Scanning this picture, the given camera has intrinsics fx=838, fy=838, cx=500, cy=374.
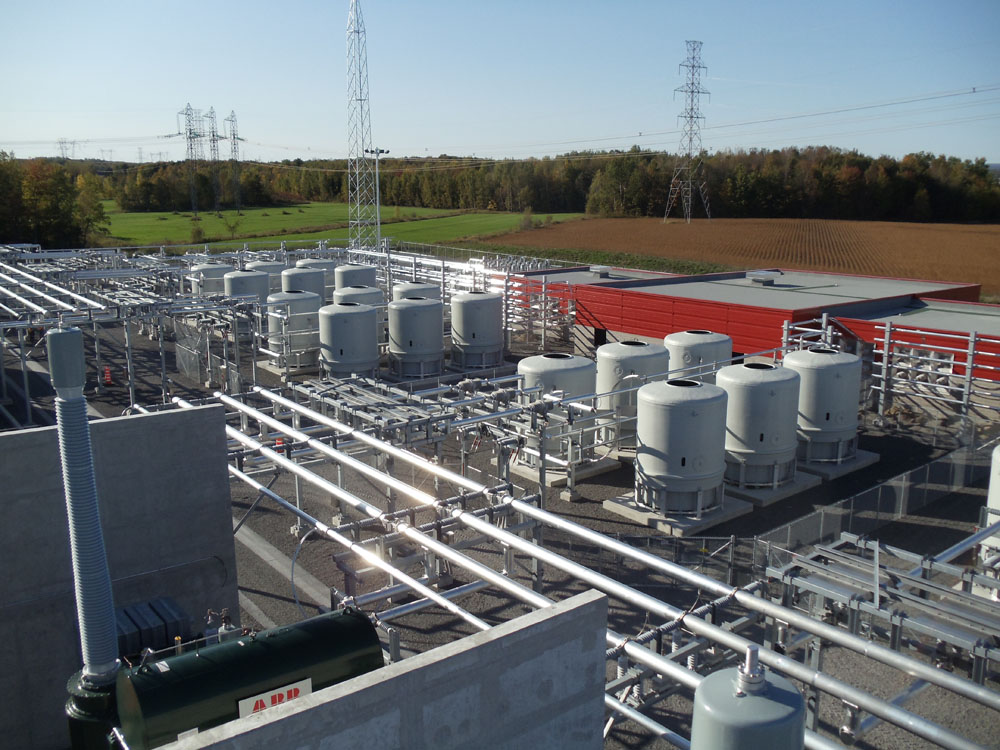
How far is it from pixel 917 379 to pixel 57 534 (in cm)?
2319

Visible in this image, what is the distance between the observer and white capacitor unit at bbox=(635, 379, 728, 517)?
17219 mm

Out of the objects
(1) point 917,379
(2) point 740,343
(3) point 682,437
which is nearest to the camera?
(3) point 682,437

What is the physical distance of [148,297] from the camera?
2819cm

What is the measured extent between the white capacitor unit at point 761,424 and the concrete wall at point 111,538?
38.8ft

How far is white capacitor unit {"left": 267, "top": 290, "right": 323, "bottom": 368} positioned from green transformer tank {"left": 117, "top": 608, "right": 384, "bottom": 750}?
22264mm

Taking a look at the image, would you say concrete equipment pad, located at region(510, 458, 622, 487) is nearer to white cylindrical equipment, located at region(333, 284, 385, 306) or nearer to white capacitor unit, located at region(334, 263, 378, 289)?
white cylindrical equipment, located at region(333, 284, 385, 306)

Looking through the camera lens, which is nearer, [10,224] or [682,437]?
[682,437]

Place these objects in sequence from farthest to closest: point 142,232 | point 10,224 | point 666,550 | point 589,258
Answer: point 142,232 < point 589,258 < point 10,224 < point 666,550

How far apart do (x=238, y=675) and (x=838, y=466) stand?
16.9 metres

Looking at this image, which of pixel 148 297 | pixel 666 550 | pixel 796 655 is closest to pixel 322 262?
pixel 148 297

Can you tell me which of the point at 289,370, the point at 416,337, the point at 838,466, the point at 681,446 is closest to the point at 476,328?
the point at 416,337

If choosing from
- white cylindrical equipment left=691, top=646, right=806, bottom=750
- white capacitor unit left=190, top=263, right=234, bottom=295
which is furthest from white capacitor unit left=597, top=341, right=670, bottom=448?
white capacitor unit left=190, top=263, right=234, bottom=295

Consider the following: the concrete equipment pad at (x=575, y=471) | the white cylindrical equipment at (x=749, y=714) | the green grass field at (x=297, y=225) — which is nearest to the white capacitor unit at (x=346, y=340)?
the concrete equipment pad at (x=575, y=471)

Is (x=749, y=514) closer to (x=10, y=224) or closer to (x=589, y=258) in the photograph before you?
(x=589, y=258)
